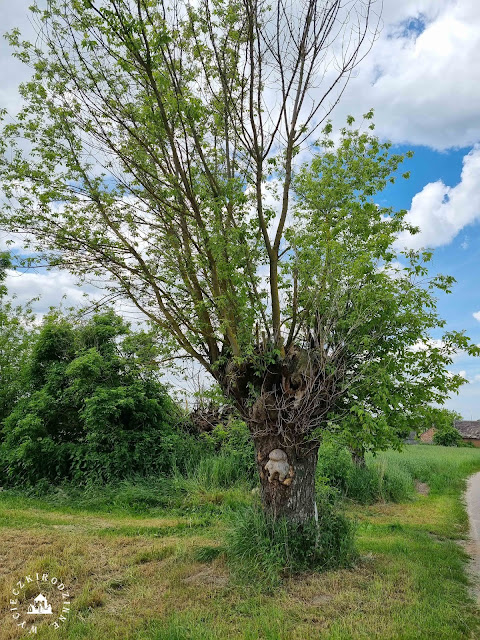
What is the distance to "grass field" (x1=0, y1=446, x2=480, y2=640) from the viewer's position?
521 cm

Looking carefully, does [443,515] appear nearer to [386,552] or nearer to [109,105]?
[386,552]

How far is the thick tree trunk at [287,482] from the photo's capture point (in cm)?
706

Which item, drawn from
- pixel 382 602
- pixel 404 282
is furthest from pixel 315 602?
pixel 404 282

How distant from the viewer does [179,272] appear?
9.08 meters

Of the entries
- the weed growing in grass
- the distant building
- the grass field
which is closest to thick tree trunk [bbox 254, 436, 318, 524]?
the grass field

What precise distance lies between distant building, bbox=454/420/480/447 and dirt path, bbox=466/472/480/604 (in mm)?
45162

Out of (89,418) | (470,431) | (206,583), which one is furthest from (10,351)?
(470,431)

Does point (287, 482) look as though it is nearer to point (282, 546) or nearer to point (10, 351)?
point (282, 546)

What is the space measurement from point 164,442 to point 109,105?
Answer: 9488mm

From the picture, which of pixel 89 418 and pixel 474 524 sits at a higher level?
pixel 89 418

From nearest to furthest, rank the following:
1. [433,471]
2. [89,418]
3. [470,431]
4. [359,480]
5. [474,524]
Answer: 1. [474,524]
2. [89,418]
3. [359,480]
4. [433,471]
5. [470,431]

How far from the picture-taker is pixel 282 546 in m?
6.79

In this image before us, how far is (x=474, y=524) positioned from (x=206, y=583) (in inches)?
346

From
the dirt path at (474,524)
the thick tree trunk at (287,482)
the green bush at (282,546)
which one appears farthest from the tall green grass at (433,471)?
the thick tree trunk at (287,482)
